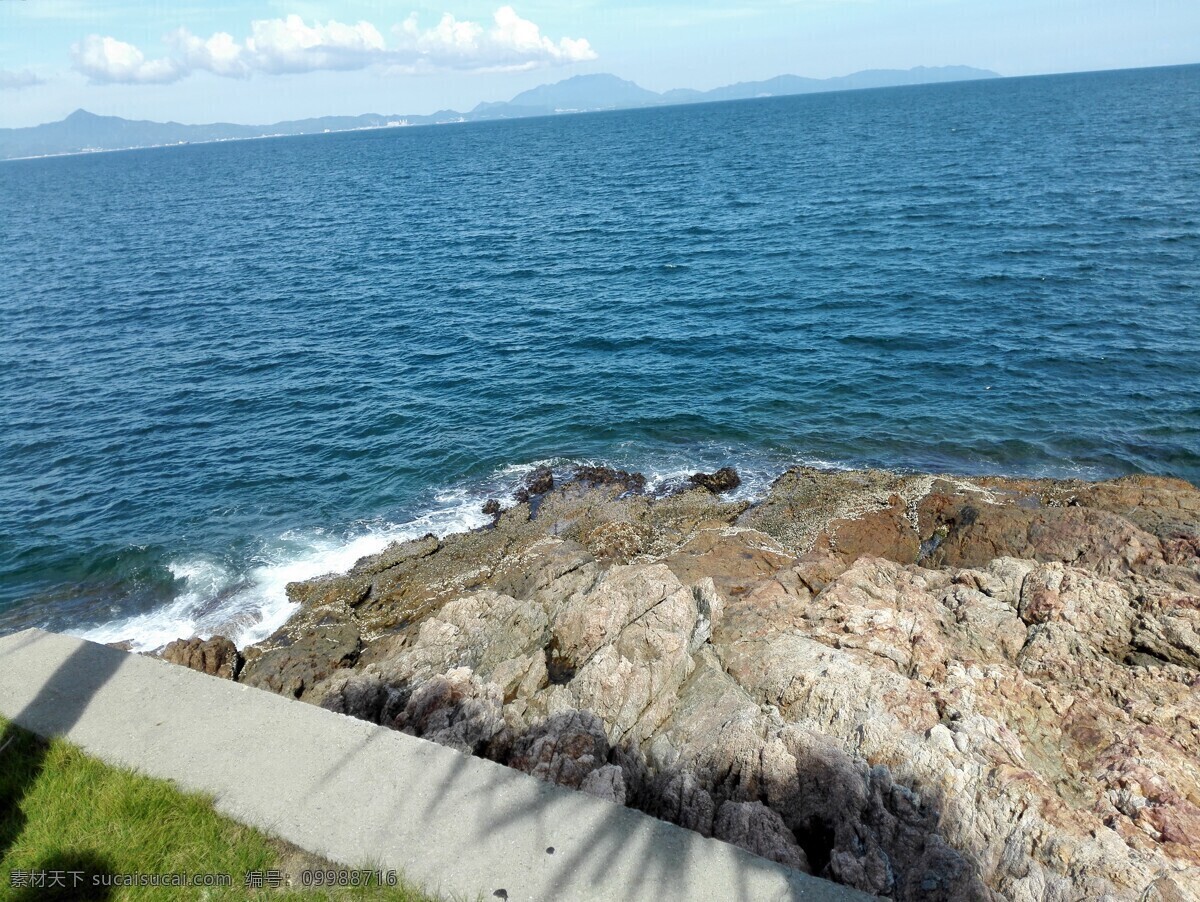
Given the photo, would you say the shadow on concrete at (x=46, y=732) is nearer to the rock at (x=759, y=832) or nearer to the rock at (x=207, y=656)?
the rock at (x=759, y=832)

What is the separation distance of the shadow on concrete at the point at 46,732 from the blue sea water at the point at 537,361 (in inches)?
391

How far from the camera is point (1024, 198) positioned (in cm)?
5328

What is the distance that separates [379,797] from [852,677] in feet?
20.7

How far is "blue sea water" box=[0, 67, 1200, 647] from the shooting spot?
2238cm

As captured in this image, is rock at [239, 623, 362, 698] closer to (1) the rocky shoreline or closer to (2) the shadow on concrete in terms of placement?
(1) the rocky shoreline

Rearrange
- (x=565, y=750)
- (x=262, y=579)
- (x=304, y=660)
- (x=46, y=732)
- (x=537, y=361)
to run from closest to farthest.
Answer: (x=46, y=732) → (x=565, y=750) → (x=304, y=660) → (x=262, y=579) → (x=537, y=361)

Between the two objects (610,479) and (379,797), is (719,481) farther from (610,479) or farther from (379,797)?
(379,797)

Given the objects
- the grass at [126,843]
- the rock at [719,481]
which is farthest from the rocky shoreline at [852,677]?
the grass at [126,843]

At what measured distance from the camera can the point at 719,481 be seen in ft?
72.3

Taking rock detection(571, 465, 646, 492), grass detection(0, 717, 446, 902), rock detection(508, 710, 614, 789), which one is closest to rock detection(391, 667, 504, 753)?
rock detection(508, 710, 614, 789)

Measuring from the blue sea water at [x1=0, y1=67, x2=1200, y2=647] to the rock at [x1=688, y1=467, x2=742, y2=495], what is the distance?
911mm

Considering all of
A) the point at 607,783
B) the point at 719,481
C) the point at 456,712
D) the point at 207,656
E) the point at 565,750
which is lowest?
the point at 719,481

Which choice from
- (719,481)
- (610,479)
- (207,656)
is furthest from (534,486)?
(207,656)

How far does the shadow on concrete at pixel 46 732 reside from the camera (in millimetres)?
6387
